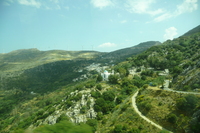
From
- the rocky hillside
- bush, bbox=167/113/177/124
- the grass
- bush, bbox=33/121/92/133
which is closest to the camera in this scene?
bush, bbox=33/121/92/133

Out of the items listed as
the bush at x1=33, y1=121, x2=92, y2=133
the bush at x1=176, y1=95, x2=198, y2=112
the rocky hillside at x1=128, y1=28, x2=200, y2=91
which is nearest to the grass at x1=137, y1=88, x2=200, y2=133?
the bush at x1=176, y1=95, x2=198, y2=112

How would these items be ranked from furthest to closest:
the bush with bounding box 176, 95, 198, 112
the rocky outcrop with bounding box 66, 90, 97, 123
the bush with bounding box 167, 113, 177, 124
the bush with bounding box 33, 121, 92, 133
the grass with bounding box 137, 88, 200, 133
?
the rocky outcrop with bounding box 66, 90, 97, 123
the bush with bounding box 167, 113, 177, 124
the bush with bounding box 176, 95, 198, 112
the grass with bounding box 137, 88, 200, 133
the bush with bounding box 33, 121, 92, 133

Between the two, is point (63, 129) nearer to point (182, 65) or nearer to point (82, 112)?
point (82, 112)

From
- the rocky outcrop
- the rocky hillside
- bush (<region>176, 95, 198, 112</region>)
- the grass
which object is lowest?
the rocky outcrop

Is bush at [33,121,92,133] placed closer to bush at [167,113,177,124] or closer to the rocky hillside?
bush at [167,113,177,124]

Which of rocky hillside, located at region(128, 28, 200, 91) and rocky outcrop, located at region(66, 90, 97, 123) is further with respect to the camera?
rocky outcrop, located at region(66, 90, 97, 123)

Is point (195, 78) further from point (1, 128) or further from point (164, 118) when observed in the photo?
point (1, 128)

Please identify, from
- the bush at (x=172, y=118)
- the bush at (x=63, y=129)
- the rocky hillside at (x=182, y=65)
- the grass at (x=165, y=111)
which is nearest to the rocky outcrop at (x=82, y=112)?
Answer: the grass at (x=165, y=111)

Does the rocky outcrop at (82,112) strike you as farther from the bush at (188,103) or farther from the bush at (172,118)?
the bush at (188,103)

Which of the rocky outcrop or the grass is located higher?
the grass

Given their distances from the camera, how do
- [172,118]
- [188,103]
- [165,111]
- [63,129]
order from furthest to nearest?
1. [165,111]
2. [188,103]
3. [172,118]
4. [63,129]

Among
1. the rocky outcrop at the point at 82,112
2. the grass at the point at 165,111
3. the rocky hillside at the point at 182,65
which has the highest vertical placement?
the rocky hillside at the point at 182,65

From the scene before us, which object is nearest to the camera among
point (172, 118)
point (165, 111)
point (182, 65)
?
point (172, 118)

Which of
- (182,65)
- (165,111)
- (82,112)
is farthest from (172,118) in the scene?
(182,65)
